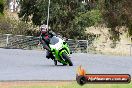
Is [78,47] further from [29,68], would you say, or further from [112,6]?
[29,68]

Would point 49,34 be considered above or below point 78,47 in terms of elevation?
above

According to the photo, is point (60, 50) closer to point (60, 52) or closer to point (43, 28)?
point (60, 52)

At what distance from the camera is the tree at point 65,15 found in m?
36.2

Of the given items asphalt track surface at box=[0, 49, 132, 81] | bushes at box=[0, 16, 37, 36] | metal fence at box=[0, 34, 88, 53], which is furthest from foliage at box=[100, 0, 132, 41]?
asphalt track surface at box=[0, 49, 132, 81]

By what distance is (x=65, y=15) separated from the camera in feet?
119

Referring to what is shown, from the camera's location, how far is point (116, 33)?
40094mm

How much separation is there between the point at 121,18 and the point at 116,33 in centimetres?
141

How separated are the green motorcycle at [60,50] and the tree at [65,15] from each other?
1696cm

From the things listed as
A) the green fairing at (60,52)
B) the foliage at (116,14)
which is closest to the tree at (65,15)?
the foliage at (116,14)

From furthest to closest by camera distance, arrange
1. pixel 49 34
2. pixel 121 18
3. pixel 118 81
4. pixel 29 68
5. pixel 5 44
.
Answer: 1. pixel 121 18
2. pixel 5 44
3. pixel 49 34
4. pixel 29 68
5. pixel 118 81

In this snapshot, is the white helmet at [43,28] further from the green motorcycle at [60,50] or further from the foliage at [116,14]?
the foliage at [116,14]

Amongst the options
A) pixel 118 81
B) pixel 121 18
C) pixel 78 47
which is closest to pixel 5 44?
pixel 78 47

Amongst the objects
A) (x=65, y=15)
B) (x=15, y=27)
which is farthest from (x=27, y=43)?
(x=15, y=27)

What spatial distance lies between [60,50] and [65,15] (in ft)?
58.0
